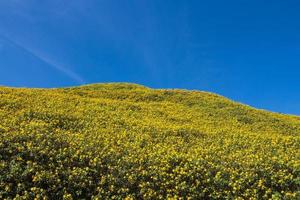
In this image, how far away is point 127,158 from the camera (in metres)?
18.7

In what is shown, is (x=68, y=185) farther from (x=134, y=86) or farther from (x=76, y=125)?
(x=134, y=86)

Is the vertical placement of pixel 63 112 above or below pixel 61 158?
above

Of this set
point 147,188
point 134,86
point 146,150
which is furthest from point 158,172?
point 134,86

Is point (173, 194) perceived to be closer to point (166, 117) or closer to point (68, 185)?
point (68, 185)

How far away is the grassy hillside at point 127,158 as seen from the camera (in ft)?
54.1

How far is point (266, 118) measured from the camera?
38719mm

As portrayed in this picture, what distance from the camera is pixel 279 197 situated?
1659 centimetres

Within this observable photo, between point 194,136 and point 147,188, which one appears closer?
point 147,188

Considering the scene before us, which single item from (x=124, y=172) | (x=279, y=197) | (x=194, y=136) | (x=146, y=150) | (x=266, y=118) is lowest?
(x=279, y=197)

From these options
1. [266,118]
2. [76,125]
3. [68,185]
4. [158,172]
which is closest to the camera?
[68,185]

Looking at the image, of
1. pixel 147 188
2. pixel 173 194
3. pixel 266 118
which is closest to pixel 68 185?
pixel 147 188

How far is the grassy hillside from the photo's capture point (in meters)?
16.5

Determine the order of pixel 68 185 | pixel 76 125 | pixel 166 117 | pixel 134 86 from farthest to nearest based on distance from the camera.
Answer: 1. pixel 134 86
2. pixel 166 117
3. pixel 76 125
4. pixel 68 185

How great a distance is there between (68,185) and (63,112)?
11800mm
